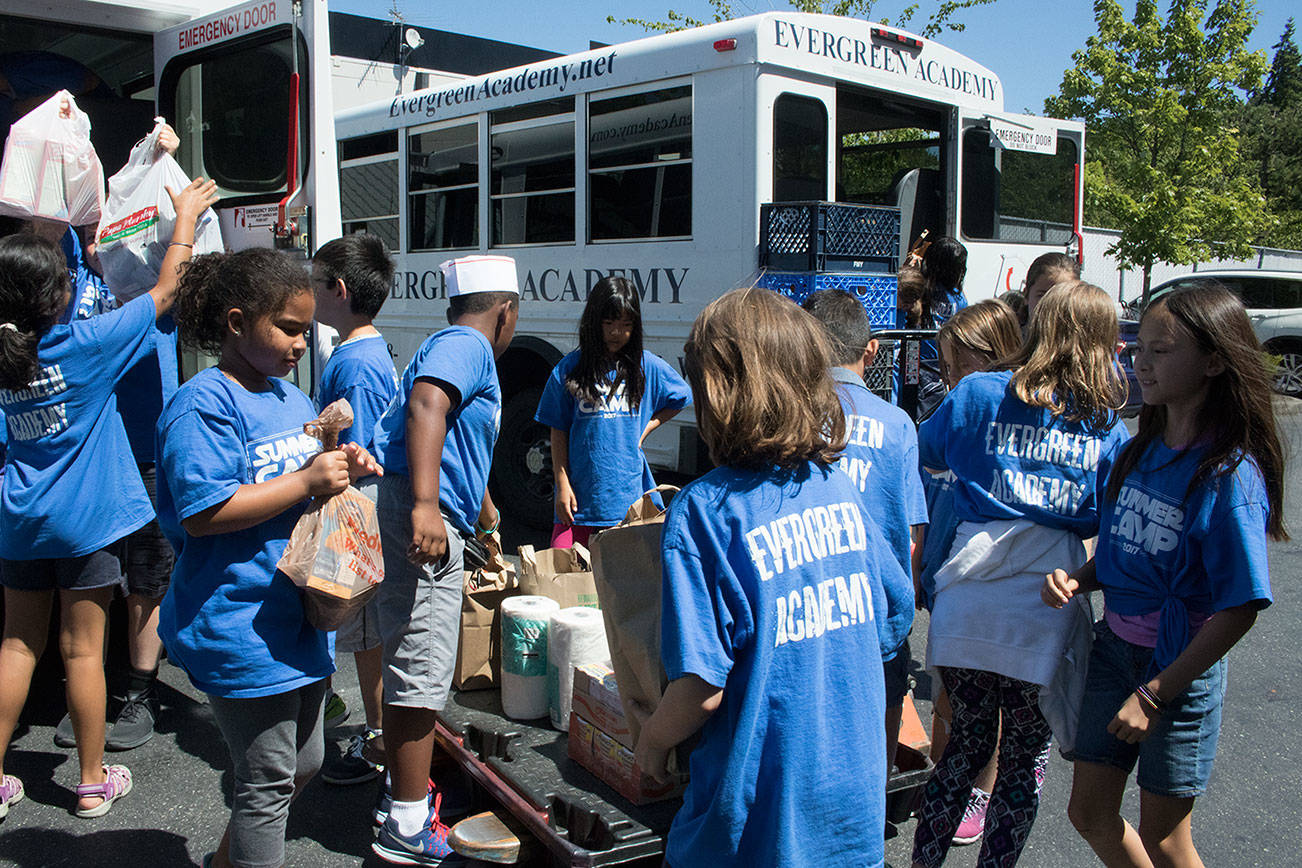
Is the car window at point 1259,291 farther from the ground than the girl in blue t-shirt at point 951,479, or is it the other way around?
the car window at point 1259,291

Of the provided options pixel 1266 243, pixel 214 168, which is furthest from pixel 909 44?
pixel 1266 243

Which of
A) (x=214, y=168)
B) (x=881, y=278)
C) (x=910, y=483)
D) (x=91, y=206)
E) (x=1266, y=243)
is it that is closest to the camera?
(x=910, y=483)

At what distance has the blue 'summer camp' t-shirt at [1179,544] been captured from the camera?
212 cm

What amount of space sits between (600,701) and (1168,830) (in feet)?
4.71

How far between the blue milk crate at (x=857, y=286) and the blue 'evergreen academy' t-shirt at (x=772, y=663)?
3722mm

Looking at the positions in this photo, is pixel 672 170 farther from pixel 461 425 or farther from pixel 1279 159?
pixel 1279 159

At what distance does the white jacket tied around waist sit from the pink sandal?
2669mm

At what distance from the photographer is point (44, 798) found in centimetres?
341

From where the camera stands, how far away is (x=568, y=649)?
314cm

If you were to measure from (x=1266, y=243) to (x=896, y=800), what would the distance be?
32.6 m

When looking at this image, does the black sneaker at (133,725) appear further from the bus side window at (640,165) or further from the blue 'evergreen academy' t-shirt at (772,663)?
the bus side window at (640,165)

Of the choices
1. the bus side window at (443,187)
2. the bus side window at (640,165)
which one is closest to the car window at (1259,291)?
the bus side window at (640,165)

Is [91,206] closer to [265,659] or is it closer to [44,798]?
[44,798]

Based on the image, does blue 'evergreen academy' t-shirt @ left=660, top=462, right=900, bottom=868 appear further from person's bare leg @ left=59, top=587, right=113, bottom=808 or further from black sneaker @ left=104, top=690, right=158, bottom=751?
black sneaker @ left=104, top=690, right=158, bottom=751
